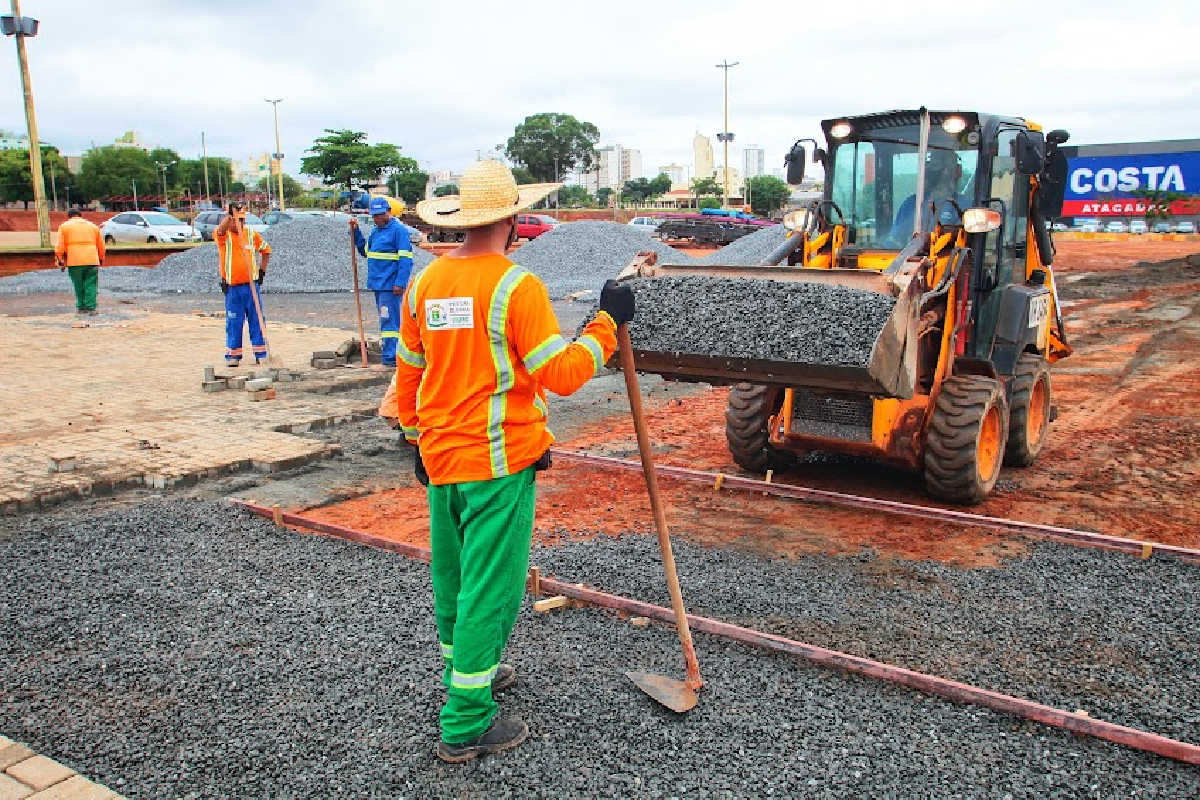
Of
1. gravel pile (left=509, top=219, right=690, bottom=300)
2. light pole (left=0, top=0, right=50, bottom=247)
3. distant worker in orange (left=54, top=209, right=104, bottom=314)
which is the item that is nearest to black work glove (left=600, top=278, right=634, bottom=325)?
distant worker in orange (left=54, top=209, right=104, bottom=314)

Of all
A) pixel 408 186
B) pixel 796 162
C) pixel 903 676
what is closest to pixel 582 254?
pixel 796 162

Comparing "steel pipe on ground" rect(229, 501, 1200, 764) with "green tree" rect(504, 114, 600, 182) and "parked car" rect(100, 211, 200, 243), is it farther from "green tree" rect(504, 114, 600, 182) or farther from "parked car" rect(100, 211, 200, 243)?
"green tree" rect(504, 114, 600, 182)

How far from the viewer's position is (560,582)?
16.9ft

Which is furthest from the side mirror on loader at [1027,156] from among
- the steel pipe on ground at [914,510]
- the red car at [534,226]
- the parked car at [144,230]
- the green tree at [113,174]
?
the green tree at [113,174]

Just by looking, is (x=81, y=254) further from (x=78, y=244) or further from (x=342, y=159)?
(x=342, y=159)

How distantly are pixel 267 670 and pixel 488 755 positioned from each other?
1227 millimetres

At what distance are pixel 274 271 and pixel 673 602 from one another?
2371cm

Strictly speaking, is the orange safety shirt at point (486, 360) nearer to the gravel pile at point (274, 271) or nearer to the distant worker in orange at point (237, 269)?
the distant worker in orange at point (237, 269)

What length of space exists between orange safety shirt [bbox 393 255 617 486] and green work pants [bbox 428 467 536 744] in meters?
0.08

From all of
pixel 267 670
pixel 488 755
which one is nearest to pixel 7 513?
pixel 267 670

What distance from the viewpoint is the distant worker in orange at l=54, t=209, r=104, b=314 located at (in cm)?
1652

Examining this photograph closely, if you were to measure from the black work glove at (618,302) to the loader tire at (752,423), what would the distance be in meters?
3.73

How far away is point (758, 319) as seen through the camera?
244 inches

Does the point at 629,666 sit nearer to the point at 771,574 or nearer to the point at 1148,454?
the point at 771,574
